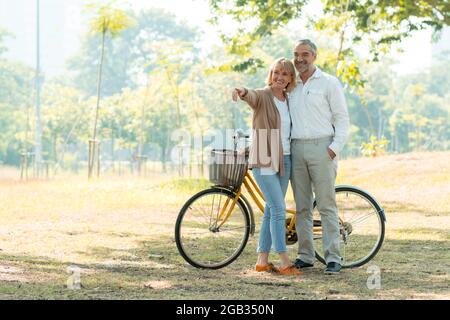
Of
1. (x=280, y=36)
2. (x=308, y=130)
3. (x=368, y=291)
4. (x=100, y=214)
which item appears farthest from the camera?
(x=280, y=36)

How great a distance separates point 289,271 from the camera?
666cm

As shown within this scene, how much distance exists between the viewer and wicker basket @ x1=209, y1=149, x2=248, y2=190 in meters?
6.52

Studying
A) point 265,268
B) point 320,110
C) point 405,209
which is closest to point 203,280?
point 265,268

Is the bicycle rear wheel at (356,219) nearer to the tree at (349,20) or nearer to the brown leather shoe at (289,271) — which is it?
the brown leather shoe at (289,271)

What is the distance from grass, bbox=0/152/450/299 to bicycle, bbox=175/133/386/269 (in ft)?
0.63

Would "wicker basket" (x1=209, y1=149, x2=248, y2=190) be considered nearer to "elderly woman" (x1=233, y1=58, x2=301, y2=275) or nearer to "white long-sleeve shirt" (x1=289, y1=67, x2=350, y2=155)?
"elderly woman" (x1=233, y1=58, x2=301, y2=275)

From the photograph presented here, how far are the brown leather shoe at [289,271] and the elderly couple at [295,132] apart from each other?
41 mm

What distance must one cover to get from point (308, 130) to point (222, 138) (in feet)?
2.40

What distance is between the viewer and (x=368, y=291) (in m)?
5.97

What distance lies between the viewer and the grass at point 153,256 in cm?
599

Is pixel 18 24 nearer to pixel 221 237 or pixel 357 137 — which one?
pixel 357 137

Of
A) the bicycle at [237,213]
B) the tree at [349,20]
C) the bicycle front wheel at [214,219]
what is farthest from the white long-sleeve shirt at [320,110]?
the tree at [349,20]

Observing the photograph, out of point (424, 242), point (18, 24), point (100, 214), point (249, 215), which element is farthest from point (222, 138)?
point (18, 24)

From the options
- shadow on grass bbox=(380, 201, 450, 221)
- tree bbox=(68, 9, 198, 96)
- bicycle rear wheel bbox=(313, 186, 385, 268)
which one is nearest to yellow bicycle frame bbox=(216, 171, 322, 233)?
bicycle rear wheel bbox=(313, 186, 385, 268)
